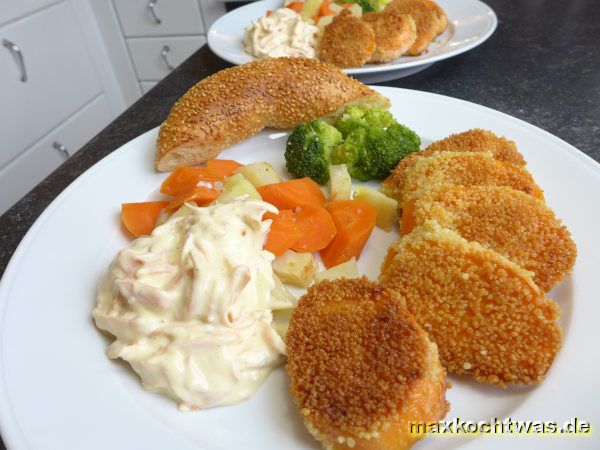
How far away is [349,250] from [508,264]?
62cm

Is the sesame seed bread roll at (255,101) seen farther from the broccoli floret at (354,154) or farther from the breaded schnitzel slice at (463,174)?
the breaded schnitzel slice at (463,174)

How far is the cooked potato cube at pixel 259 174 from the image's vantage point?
77.9 inches

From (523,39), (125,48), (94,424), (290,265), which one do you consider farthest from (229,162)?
(125,48)

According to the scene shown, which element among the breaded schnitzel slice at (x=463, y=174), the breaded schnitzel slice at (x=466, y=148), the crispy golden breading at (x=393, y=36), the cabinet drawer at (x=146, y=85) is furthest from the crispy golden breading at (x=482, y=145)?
the cabinet drawer at (x=146, y=85)

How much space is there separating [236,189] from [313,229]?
0.36 meters

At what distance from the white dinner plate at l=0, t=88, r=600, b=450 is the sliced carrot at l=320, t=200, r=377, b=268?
0.26 feet

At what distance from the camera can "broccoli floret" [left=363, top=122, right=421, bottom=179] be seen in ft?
6.61

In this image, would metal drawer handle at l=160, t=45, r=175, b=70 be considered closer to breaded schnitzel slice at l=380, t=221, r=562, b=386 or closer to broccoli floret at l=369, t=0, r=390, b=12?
broccoli floret at l=369, t=0, r=390, b=12

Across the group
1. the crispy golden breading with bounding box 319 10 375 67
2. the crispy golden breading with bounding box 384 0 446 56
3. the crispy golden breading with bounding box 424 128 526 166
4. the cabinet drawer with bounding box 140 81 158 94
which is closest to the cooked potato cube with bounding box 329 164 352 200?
the crispy golden breading with bounding box 424 128 526 166

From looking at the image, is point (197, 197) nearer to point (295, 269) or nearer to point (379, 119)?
point (295, 269)

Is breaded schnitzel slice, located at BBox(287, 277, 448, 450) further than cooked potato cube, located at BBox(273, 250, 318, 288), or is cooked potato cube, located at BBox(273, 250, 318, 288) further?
cooked potato cube, located at BBox(273, 250, 318, 288)

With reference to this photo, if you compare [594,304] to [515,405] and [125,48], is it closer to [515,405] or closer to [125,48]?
[515,405]

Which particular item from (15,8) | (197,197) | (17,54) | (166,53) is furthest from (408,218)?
(166,53)

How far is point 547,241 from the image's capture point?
4.71 ft
